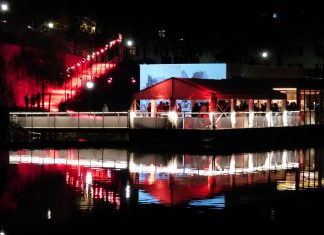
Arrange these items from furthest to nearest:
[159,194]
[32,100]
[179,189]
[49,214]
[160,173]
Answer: [32,100] → [160,173] → [179,189] → [159,194] → [49,214]

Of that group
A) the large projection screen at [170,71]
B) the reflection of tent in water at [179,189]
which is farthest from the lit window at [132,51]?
the reflection of tent in water at [179,189]

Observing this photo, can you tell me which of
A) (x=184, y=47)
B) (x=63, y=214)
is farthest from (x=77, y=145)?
(x=184, y=47)

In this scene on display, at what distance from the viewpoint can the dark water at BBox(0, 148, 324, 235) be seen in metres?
15.0

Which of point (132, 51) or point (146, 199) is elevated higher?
point (132, 51)

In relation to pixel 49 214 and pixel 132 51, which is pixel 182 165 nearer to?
pixel 49 214

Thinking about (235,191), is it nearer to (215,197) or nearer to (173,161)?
(215,197)

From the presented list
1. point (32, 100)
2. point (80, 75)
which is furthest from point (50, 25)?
point (32, 100)

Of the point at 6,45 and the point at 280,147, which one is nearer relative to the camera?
the point at 280,147

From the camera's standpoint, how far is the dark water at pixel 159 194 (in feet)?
49.3

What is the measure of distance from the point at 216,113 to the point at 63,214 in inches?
962

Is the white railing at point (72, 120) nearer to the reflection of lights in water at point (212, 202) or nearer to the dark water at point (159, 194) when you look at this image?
the dark water at point (159, 194)

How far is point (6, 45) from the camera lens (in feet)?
155

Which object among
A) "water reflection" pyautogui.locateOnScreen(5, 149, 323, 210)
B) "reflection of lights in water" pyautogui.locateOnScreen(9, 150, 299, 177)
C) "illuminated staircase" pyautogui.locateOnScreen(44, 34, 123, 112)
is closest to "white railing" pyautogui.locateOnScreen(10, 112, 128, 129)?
"water reflection" pyautogui.locateOnScreen(5, 149, 323, 210)

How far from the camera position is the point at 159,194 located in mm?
19344
